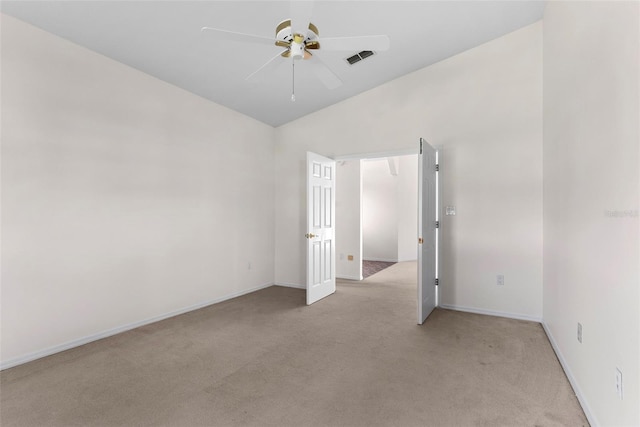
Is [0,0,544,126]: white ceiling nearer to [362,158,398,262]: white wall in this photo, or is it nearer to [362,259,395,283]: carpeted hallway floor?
[362,259,395,283]: carpeted hallway floor

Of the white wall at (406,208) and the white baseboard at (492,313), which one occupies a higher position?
the white wall at (406,208)

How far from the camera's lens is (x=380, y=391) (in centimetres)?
228

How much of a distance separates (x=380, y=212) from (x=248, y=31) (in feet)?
21.9

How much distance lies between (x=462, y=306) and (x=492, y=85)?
287 cm

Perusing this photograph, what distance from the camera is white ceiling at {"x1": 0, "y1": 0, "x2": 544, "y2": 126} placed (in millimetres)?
2631

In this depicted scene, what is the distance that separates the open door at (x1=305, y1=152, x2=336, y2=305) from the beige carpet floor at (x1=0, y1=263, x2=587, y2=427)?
0.84 meters

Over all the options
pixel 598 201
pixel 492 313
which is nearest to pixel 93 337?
pixel 598 201

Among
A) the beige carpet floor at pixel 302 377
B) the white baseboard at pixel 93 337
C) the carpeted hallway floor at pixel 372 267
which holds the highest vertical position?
the white baseboard at pixel 93 337

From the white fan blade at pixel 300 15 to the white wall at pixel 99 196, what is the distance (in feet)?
7.81

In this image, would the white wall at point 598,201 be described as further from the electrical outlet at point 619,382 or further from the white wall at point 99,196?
the white wall at point 99,196

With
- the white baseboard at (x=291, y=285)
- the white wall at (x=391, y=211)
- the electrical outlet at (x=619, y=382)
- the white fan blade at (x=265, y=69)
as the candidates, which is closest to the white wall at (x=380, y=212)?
the white wall at (x=391, y=211)

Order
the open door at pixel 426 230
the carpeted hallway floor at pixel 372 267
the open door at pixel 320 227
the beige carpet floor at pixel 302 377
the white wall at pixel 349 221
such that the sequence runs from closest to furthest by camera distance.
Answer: the beige carpet floor at pixel 302 377
the open door at pixel 426 230
the open door at pixel 320 227
the white wall at pixel 349 221
the carpeted hallway floor at pixel 372 267

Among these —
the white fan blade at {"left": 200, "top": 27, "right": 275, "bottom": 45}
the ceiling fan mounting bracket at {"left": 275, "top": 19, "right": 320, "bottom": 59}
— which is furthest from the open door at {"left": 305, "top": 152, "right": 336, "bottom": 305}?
the white fan blade at {"left": 200, "top": 27, "right": 275, "bottom": 45}

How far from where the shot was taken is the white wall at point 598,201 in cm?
148
